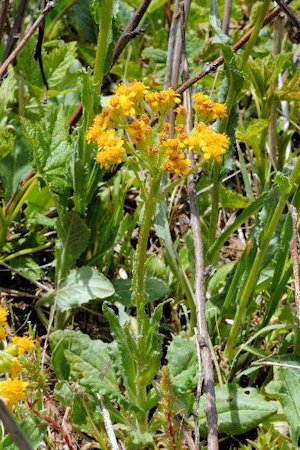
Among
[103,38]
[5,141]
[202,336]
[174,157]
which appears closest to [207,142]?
[174,157]

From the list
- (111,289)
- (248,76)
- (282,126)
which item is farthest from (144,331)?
(282,126)

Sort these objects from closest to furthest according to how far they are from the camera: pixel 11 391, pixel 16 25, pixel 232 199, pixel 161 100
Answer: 1. pixel 11 391
2. pixel 161 100
3. pixel 16 25
4. pixel 232 199

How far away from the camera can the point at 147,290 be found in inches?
94.0

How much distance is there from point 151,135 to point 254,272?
67 centimetres

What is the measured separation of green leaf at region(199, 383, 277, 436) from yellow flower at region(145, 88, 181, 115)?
3.08 feet

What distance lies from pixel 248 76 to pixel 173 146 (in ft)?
4.07

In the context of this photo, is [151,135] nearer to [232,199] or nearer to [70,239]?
[70,239]

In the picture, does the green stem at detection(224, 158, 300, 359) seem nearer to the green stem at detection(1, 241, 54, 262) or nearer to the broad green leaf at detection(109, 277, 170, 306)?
the broad green leaf at detection(109, 277, 170, 306)

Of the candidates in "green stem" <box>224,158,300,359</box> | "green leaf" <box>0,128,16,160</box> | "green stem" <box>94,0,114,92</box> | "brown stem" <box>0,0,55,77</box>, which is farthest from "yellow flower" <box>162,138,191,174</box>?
"green leaf" <box>0,128,16,160</box>

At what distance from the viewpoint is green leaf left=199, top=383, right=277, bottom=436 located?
81.1 inches

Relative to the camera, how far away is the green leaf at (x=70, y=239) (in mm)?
2291

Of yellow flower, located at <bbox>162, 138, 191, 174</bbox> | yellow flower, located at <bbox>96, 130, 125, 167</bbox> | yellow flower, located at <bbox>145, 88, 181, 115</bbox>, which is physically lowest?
yellow flower, located at <bbox>162, 138, 191, 174</bbox>

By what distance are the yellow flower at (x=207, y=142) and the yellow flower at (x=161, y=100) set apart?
10 cm

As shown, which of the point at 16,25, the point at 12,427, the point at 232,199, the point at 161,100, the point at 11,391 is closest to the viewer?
the point at 12,427
